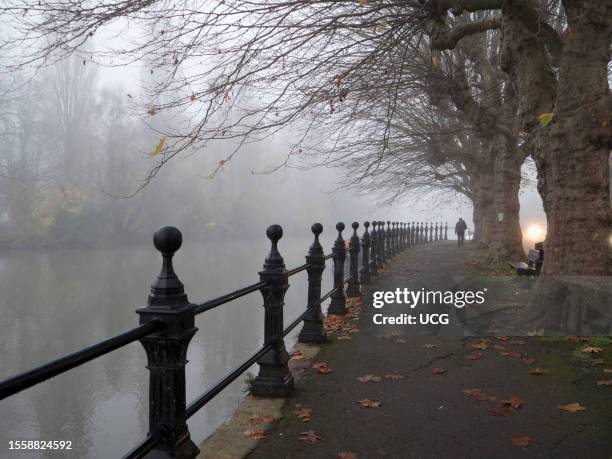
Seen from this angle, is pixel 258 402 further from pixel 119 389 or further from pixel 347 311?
pixel 119 389

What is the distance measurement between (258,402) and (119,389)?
827 cm

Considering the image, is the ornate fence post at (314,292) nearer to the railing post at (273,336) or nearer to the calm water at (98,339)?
the railing post at (273,336)

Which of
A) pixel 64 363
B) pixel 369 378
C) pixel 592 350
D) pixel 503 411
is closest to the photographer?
pixel 64 363

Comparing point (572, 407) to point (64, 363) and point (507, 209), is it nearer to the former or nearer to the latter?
point (64, 363)

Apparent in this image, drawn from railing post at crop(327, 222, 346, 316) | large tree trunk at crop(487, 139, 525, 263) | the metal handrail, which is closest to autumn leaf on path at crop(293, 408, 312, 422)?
the metal handrail

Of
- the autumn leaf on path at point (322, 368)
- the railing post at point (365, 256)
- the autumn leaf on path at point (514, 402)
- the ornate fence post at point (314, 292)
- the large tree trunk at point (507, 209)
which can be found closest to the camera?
the autumn leaf on path at point (514, 402)

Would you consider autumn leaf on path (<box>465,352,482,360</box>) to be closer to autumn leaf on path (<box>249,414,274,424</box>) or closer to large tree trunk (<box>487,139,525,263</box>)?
autumn leaf on path (<box>249,414,274,424</box>)

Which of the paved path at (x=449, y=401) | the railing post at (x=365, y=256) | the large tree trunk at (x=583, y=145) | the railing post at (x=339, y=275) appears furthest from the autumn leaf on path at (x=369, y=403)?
the railing post at (x=365, y=256)

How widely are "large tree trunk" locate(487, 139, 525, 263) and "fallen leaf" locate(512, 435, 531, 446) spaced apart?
40.1 feet

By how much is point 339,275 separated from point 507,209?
929cm

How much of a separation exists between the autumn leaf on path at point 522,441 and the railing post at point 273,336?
6.09 feet

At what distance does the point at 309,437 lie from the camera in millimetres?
3512

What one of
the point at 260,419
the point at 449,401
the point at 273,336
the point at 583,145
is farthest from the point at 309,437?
the point at 583,145

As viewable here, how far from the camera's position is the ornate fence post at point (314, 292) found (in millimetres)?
5898
